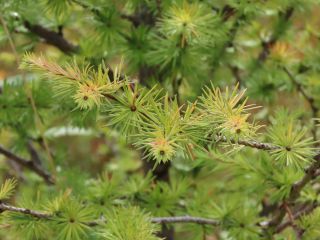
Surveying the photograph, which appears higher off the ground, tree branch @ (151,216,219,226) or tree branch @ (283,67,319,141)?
tree branch @ (283,67,319,141)

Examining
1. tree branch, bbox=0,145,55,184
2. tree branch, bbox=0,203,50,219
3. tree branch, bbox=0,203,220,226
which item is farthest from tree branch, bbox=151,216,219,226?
tree branch, bbox=0,145,55,184

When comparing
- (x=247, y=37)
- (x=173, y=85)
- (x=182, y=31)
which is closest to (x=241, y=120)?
(x=182, y=31)

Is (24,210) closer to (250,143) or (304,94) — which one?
(250,143)

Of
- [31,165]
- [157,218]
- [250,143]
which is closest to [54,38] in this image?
[31,165]

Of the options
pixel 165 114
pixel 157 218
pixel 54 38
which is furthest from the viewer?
pixel 54 38

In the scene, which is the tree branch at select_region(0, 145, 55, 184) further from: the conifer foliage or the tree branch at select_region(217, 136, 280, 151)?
the tree branch at select_region(217, 136, 280, 151)

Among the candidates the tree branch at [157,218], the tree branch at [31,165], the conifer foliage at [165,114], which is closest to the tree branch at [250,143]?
the conifer foliage at [165,114]

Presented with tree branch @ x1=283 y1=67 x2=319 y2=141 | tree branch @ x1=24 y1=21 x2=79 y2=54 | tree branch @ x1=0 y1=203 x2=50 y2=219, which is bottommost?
tree branch @ x1=0 y1=203 x2=50 y2=219

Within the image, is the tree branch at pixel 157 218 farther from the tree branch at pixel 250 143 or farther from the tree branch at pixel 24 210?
the tree branch at pixel 250 143
